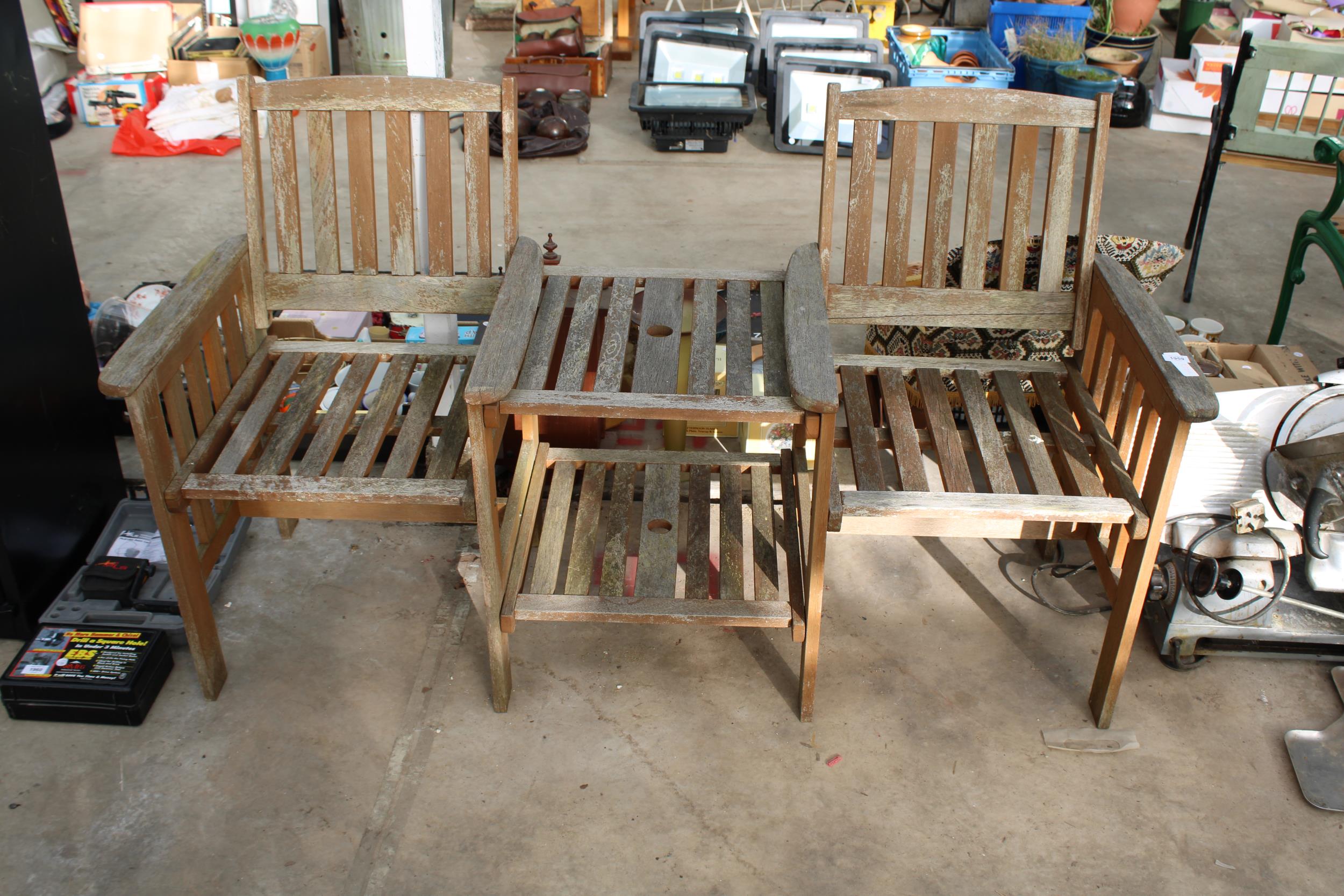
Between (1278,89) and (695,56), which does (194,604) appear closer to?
(1278,89)

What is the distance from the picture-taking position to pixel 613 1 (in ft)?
26.6

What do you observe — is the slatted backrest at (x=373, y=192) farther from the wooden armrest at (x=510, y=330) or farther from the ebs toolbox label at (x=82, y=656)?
the ebs toolbox label at (x=82, y=656)

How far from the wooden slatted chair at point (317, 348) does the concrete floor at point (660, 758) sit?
344 mm

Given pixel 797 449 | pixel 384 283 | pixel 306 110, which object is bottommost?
pixel 797 449

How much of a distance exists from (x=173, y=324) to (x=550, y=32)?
18.2 ft

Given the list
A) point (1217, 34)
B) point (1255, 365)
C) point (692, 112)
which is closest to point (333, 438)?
point (1255, 365)

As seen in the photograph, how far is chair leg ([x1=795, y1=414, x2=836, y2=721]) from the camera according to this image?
7.23ft

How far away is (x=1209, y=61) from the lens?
6.82 metres

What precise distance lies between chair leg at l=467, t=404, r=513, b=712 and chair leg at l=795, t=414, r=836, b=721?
682 millimetres

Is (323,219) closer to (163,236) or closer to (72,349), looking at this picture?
(72,349)

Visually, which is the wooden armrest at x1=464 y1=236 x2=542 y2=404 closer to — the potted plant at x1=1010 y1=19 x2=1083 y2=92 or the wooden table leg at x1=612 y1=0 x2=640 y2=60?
the potted plant at x1=1010 y1=19 x2=1083 y2=92

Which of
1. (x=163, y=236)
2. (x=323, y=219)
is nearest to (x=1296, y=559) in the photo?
(x=323, y=219)

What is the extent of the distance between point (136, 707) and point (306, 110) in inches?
59.3

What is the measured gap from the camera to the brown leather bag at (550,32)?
719 centimetres
